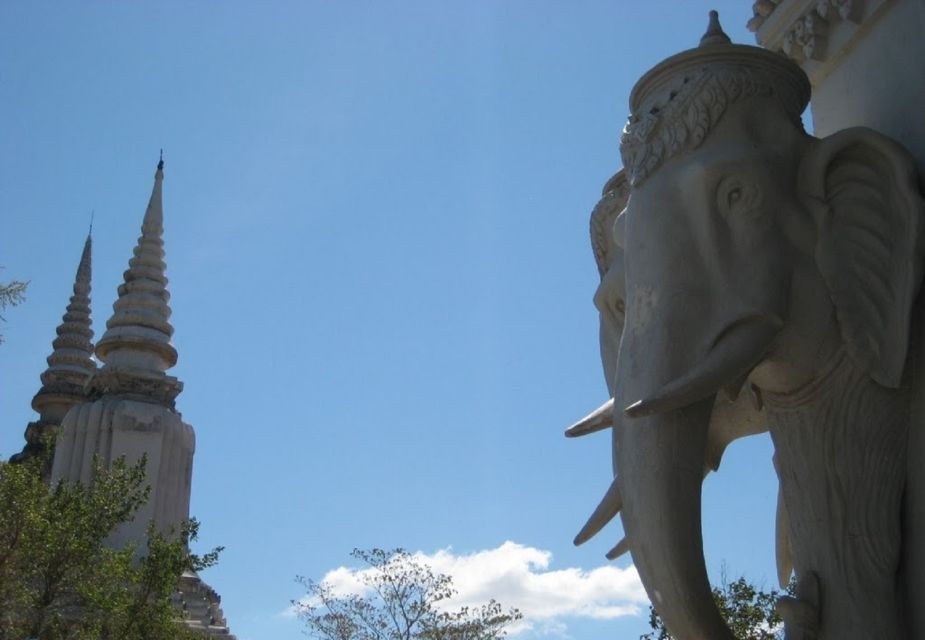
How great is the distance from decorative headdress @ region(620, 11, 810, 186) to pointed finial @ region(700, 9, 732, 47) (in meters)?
0.05

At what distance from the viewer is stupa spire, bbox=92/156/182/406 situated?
1209 inches

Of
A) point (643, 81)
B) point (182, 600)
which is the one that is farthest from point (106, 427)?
point (643, 81)

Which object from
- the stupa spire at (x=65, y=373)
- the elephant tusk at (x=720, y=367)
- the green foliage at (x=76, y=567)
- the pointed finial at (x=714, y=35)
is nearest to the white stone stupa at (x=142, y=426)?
the stupa spire at (x=65, y=373)

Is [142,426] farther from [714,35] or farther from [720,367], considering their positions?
[720,367]

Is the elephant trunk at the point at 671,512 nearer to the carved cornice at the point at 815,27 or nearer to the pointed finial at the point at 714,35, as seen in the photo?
the pointed finial at the point at 714,35

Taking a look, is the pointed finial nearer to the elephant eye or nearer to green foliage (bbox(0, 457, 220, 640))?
the elephant eye

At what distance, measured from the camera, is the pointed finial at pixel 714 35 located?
4.48m

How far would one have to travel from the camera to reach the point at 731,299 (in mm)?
3900

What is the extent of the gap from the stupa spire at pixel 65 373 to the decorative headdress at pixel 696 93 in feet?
109

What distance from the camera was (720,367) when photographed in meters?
3.76

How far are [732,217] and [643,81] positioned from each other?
2.25ft

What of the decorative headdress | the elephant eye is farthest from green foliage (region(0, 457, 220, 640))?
the elephant eye

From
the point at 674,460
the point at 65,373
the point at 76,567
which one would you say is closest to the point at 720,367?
the point at 674,460

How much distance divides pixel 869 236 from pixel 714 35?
0.96m
